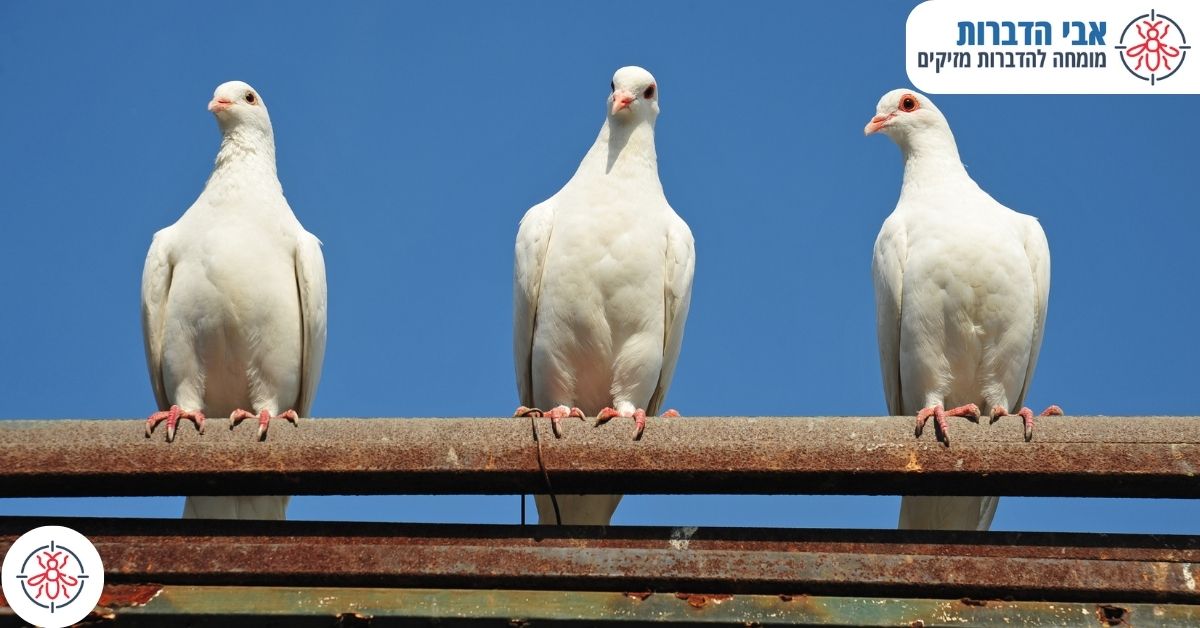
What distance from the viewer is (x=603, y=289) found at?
10336mm

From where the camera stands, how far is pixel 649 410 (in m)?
11.0

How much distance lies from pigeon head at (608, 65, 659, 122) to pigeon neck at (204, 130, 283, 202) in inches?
96.9

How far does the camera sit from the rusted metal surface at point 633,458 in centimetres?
612

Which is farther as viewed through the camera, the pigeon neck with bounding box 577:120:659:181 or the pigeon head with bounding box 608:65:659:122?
the pigeon head with bounding box 608:65:659:122

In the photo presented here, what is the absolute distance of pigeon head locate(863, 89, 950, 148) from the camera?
447 inches

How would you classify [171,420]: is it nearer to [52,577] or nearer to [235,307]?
[52,577]

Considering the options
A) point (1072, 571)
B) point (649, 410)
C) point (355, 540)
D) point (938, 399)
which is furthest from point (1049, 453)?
point (649, 410)

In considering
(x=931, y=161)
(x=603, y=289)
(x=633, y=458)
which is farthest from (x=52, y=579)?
(x=931, y=161)

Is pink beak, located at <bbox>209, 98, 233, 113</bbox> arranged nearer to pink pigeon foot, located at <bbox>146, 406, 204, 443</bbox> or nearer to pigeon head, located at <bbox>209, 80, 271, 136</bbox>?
pigeon head, located at <bbox>209, 80, 271, 136</bbox>

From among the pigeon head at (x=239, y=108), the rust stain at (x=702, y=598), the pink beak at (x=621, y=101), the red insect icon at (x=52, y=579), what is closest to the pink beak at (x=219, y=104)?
the pigeon head at (x=239, y=108)

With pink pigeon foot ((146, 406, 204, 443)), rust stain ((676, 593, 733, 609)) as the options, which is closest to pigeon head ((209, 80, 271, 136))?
pink pigeon foot ((146, 406, 204, 443))

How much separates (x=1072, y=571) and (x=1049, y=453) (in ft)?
1.66

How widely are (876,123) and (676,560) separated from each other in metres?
6.41

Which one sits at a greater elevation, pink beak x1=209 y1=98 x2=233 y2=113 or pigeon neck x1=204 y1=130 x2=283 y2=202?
pink beak x1=209 y1=98 x2=233 y2=113
